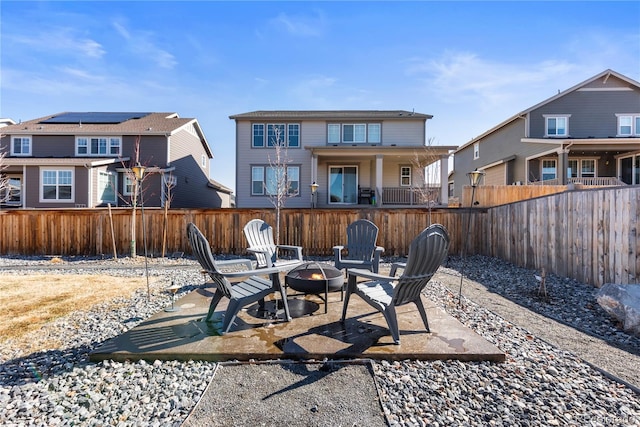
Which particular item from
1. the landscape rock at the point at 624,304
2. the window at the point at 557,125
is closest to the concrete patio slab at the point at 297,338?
the landscape rock at the point at 624,304

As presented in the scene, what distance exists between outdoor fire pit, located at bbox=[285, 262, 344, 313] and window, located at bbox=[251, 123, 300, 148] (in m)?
11.8

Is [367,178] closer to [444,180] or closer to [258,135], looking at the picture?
[444,180]

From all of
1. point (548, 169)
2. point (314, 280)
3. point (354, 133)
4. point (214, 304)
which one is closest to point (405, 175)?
point (354, 133)

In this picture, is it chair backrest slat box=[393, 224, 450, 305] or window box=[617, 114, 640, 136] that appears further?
window box=[617, 114, 640, 136]

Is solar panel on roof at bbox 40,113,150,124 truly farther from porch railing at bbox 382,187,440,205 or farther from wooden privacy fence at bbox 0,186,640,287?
porch railing at bbox 382,187,440,205

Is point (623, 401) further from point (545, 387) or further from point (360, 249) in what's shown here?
point (360, 249)

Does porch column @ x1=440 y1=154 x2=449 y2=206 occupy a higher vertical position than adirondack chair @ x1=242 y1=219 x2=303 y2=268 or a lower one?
higher

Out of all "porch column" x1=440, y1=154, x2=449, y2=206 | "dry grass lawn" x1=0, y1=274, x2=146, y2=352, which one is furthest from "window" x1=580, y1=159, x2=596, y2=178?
"dry grass lawn" x1=0, y1=274, x2=146, y2=352

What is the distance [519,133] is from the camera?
666 inches

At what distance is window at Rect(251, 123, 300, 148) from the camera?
15.1m

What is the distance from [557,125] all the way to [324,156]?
1268cm

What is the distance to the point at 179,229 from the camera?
9344 mm

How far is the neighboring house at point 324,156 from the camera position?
1500 centimetres

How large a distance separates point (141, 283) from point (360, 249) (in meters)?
4.32
